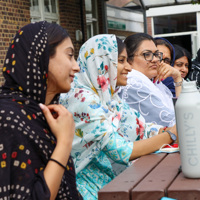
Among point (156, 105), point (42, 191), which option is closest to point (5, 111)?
point (42, 191)

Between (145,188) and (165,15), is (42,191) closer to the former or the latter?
(145,188)

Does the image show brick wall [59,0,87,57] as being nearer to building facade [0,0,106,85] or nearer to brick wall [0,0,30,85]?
building facade [0,0,106,85]

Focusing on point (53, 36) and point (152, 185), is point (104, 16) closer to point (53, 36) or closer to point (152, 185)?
point (53, 36)

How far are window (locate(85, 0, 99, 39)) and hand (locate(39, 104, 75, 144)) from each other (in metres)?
11.3

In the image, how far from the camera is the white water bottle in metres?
1.93

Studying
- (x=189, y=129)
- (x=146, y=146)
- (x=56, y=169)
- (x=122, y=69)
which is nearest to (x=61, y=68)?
(x=56, y=169)

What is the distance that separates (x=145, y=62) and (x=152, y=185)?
268 centimetres

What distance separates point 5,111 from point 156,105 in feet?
7.27

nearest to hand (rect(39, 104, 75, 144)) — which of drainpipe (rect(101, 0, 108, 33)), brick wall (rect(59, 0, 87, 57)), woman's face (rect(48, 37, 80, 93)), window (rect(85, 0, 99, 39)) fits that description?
woman's face (rect(48, 37, 80, 93))

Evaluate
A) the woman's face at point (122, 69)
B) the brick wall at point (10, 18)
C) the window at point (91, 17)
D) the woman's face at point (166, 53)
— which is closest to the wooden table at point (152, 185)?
the woman's face at point (122, 69)

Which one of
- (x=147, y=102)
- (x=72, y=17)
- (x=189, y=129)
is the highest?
(x=72, y=17)

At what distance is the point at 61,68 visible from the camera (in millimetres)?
2189

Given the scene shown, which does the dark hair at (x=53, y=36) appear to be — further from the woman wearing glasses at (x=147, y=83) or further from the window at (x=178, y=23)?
the window at (x=178, y=23)

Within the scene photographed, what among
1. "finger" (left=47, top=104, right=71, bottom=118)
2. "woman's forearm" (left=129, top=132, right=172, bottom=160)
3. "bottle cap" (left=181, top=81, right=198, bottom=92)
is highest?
"bottle cap" (left=181, top=81, right=198, bottom=92)
